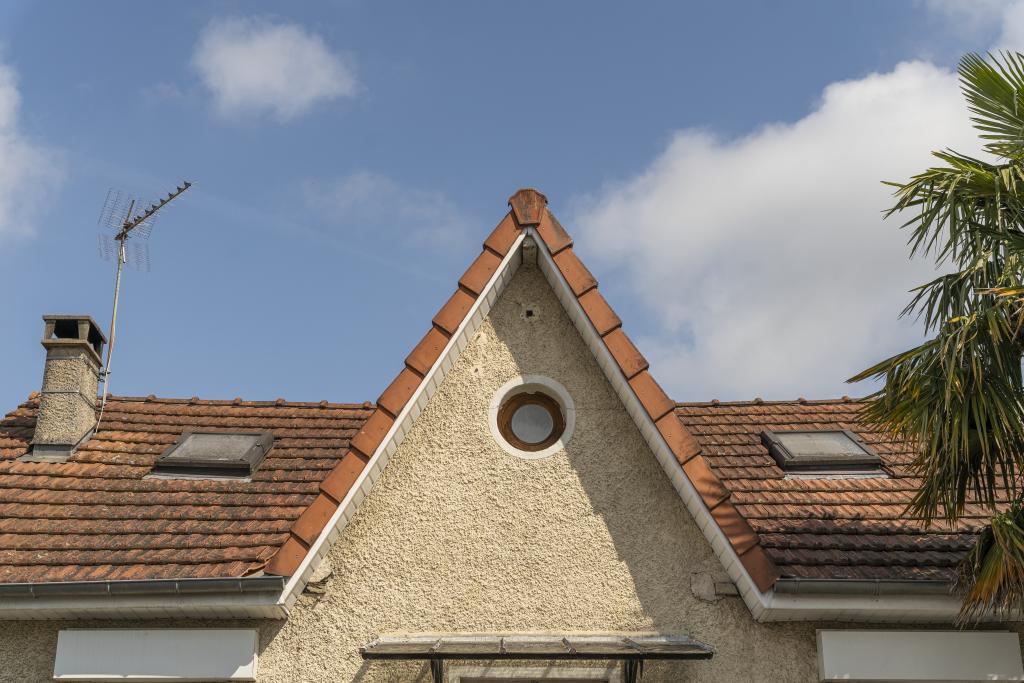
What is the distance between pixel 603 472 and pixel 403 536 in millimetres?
1817

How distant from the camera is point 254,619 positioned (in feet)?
27.3

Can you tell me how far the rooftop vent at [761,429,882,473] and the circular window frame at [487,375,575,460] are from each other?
7.80 feet

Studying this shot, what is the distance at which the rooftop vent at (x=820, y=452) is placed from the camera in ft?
32.8

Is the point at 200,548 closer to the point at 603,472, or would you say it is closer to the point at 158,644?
the point at 158,644

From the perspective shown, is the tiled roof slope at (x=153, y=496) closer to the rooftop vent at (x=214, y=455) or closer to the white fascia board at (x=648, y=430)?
the rooftop vent at (x=214, y=455)

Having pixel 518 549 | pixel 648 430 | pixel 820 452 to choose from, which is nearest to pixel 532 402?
pixel 648 430

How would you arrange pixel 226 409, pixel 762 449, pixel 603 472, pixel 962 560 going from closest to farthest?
pixel 962 560 < pixel 603 472 < pixel 762 449 < pixel 226 409

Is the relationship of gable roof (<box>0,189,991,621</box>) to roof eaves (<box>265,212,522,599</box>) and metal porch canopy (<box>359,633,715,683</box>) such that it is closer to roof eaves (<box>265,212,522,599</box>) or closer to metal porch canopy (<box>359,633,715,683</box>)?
roof eaves (<box>265,212,522,599</box>)

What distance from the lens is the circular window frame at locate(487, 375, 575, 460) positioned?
909 centimetres

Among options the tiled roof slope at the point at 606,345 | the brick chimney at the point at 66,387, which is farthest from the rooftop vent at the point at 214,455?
the tiled roof slope at the point at 606,345

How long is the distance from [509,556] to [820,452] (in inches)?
140

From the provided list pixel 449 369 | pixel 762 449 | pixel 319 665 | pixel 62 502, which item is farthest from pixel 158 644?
pixel 762 449

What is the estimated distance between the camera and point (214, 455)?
32.8 feet

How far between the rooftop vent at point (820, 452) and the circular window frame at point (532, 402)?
2378mm
